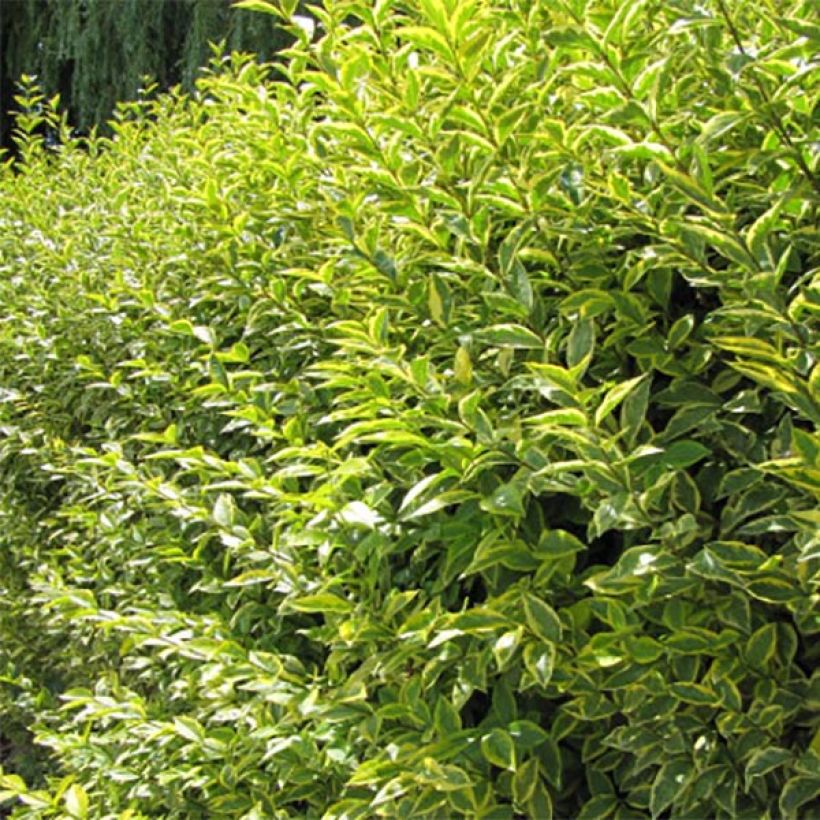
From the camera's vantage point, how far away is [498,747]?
145 centimetres

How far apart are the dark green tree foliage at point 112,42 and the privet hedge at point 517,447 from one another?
24.7 ft

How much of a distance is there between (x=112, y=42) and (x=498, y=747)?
412 inches

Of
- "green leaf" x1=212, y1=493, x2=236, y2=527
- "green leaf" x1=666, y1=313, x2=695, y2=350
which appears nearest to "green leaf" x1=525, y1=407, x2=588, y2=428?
"green leaf" x1=666, y1=313, x2=695, y2=350

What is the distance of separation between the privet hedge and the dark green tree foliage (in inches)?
296

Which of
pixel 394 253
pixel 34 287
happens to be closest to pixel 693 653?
pixel 394 253

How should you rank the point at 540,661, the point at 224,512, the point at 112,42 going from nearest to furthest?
the point at 540,661
the point at 224,512
the point at 112,42

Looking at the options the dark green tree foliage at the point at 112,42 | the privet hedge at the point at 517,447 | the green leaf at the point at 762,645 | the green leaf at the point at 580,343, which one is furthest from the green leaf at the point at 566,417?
the dark green tree foliage at the point at 112,42

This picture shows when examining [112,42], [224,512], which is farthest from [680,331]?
[112,42]

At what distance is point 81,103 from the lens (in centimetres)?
1055

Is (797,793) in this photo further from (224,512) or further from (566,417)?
(224,512)

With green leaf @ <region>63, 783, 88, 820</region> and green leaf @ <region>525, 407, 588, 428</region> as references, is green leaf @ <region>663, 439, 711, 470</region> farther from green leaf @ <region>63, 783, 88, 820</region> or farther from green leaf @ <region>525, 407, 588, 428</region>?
green leaf @ <region>63, 783, 88, 820</region>

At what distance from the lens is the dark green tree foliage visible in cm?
925

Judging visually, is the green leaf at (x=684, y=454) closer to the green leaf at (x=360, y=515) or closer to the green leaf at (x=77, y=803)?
the green leaf at (x=360, y=515)

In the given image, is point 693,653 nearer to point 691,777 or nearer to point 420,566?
point 691,777
